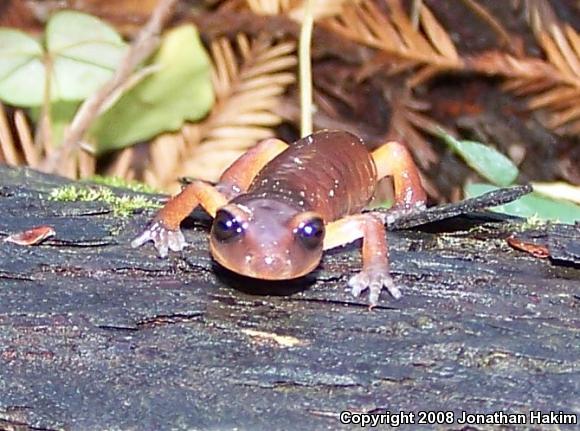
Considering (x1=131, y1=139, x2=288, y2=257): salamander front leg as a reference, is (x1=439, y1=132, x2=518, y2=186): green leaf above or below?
below

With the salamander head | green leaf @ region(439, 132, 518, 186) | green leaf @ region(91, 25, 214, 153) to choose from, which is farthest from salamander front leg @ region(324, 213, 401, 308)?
green leaf @ region(91, 25, 214, 153)

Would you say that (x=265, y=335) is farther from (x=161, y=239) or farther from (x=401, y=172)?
(x=401, y=172)

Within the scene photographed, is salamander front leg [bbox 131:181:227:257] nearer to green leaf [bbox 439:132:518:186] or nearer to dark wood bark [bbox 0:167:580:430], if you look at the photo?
dark wood bark [bbox 0:167:580:430]

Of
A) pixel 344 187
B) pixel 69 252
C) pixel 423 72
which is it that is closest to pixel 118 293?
pixel 69 252

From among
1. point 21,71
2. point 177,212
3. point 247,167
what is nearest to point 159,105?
point 21,71

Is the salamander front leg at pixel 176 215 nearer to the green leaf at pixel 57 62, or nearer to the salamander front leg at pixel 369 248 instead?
the salamander front leg at pixel 369 248

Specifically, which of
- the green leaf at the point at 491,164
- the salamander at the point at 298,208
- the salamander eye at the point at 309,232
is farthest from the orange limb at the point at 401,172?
the salamander eye at the point at 309,232

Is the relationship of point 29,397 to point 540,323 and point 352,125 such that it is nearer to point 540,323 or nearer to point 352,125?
point 540,323
